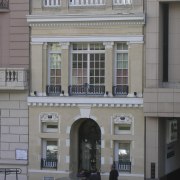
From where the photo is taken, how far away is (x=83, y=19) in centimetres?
3475

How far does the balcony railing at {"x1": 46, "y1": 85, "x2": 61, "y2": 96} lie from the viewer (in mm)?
35594

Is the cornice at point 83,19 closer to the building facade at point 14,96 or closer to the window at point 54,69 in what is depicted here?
the building facade at point 14,96

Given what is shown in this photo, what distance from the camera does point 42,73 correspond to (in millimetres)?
35594

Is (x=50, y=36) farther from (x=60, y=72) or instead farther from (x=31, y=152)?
(x=31, y=152)

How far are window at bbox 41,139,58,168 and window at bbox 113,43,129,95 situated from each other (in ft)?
12.7

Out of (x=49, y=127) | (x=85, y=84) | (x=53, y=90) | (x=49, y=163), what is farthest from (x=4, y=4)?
(x=49, y=163)

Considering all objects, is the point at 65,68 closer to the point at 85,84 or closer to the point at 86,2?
the point at 85,84

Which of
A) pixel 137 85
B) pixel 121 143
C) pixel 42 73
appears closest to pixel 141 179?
pixel 121 143

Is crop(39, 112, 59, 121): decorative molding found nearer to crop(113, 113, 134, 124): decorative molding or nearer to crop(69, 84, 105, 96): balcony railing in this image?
crop(69, 84, 105, 96): balcony railing

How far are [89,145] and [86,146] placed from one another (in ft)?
0.51

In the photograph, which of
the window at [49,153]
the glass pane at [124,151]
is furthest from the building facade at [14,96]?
the glass pane at [124,151]

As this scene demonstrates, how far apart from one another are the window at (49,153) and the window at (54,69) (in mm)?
2352

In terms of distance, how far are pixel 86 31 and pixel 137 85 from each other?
11.2 ft

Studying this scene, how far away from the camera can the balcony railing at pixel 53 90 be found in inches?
1401
